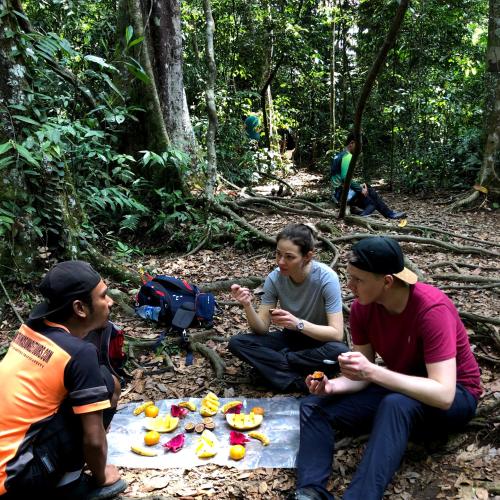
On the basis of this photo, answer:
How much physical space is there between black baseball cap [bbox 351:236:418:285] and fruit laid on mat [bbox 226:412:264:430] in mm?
1464

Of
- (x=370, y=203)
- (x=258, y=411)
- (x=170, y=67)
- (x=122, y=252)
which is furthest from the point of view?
(x=370, y=203)

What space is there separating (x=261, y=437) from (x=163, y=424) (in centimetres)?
71

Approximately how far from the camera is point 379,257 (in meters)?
2.48

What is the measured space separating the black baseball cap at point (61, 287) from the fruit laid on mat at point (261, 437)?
1585 millimetres

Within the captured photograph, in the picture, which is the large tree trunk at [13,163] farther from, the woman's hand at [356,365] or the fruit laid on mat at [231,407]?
the woman's hand at [356,365]

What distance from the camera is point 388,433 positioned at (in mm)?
2459

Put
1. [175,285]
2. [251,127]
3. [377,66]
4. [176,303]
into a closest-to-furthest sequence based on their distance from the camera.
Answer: [377,66], [176,303], [175,285], [251,127]

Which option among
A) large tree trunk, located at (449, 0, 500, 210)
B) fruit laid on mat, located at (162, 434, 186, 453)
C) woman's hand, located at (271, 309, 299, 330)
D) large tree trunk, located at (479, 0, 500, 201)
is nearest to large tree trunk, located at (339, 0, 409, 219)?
woman's hand, located at (271, 309, 299, 330)

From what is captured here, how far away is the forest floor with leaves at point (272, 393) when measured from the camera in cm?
269

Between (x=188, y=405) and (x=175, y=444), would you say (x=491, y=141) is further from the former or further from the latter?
(x=175, y=444)

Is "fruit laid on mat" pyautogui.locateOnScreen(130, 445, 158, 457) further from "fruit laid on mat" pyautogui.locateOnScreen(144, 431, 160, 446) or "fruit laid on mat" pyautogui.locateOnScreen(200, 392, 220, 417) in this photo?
"fruit laid on mat" pyautogui.locateOnScreen(200, 392, 220, 417)

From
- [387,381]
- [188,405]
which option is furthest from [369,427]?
[188,405]

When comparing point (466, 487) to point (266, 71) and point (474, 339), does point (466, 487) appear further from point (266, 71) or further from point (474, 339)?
point (266, 71)

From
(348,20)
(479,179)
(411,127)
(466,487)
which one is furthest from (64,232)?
(348,20)
